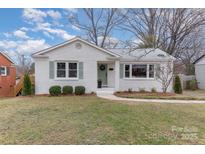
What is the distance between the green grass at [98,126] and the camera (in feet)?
18.1

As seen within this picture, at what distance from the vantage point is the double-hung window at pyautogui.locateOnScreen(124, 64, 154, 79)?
16.7m

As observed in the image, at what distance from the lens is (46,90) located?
15.3m

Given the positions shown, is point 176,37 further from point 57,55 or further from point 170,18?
point 57,55

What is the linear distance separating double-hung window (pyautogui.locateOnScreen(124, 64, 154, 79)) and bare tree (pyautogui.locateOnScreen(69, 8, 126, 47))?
1296cm

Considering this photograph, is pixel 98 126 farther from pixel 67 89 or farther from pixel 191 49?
pixel 191 49

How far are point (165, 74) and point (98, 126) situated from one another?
1138 centimetres

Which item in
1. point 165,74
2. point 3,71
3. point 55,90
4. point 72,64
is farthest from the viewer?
point 3,71

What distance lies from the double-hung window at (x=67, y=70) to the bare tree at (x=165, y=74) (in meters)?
6.64

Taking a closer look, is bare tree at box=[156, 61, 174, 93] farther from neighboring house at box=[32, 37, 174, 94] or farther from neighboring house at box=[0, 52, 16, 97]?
neighboring house at box=[0, 52, 16, 97]

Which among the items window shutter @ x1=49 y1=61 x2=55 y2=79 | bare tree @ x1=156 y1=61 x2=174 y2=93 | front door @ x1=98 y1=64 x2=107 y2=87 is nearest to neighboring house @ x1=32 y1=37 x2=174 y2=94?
window shutter @ x1=49 y1=61 x2=55 y2=79

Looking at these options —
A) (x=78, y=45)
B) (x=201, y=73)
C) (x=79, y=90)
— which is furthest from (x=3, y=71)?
(x=201, y=73)

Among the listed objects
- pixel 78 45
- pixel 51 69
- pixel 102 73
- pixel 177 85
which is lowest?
pixel 177 85

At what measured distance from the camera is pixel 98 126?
21.9 feet
